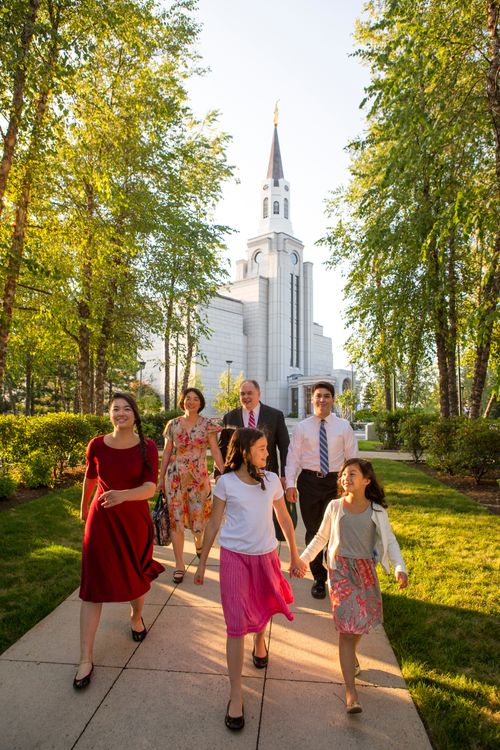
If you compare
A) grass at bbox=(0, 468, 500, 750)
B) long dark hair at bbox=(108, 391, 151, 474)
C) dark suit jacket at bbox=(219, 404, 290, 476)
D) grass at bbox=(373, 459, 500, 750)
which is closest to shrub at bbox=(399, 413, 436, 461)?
grass at bbox=(0, 468, 500, 750)

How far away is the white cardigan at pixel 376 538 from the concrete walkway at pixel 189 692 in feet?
2.97

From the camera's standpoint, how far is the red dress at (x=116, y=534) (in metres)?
3.41

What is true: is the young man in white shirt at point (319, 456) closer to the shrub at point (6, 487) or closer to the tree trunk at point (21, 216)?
the tree trunk at point (21, 216)

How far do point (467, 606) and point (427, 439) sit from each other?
29.2 feet

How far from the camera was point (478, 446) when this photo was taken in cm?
1071

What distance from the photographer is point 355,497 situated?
10.5ft

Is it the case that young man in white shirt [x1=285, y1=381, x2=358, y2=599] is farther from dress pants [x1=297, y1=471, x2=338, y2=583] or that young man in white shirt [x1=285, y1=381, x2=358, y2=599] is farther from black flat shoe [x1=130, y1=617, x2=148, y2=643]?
black flat shoe [x1=130, y1=617, x2=148, y2=643]

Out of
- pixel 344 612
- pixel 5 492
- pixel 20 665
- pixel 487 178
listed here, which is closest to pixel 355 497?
pixel 344 612

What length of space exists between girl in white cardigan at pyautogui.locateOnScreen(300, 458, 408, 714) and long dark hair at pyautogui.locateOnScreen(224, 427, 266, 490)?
2.03 feet

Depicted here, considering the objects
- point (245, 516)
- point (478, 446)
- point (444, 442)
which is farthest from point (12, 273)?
point (444, 442)

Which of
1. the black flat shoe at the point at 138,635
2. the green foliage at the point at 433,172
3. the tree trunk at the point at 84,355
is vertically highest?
the green foliage at the point at 433,172

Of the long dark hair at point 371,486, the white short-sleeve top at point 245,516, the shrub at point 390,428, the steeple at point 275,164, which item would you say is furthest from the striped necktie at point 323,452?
the steeple at point 275,164

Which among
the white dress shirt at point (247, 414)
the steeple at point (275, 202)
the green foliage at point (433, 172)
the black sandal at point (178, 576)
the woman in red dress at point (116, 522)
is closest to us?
the woman in red dress at point (116, 522)

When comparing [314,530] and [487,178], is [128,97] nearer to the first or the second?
[487,178]
